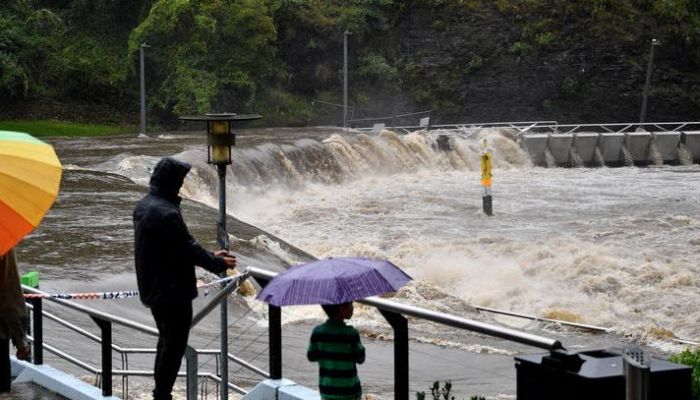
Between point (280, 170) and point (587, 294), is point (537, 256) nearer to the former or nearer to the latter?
point (587, 294)

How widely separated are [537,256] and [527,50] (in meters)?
33.8

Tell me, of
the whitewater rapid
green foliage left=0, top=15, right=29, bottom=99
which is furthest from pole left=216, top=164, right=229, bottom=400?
green foliage left=0, top=15, right=29, bottom=99

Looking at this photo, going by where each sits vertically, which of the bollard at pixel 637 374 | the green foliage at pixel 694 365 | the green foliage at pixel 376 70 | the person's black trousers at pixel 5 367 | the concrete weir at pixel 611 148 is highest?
the green foliage at pixel 376 70

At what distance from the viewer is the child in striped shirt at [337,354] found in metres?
5.57

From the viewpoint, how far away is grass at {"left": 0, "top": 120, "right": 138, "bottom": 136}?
4229 cm

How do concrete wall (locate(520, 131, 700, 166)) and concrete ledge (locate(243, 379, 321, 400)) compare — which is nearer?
concrete ledge (locate(243, 379, 321, 400))

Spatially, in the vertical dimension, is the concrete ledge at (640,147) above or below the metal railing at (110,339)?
below

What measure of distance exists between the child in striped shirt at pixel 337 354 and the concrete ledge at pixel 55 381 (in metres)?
2.11

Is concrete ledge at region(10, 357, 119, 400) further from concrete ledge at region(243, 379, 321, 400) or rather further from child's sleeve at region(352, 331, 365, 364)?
child's sleeve at region(352, 331, 365, 364)

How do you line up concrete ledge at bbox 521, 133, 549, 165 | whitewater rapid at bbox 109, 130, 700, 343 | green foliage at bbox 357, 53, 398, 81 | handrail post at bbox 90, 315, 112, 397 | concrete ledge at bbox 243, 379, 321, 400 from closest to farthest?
concrete ledge at bbox 243, 379, 321, 400, handrail post at bbox 90, 315, 112, 397, whitewater rapid at bbox 109, 130, 700, 343, concrete ledge at bbox 521, 133, 549, 165, green foliage at bbox 357, 53, 398, 81

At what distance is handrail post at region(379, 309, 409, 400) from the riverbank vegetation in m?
42.5

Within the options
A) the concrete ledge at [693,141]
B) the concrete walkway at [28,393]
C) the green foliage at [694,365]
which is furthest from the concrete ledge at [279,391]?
the concrete ledge at [693,141]

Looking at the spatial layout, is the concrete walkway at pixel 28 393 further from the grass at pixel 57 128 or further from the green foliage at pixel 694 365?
the grass at pixel 57 128

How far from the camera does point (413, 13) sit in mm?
56406
